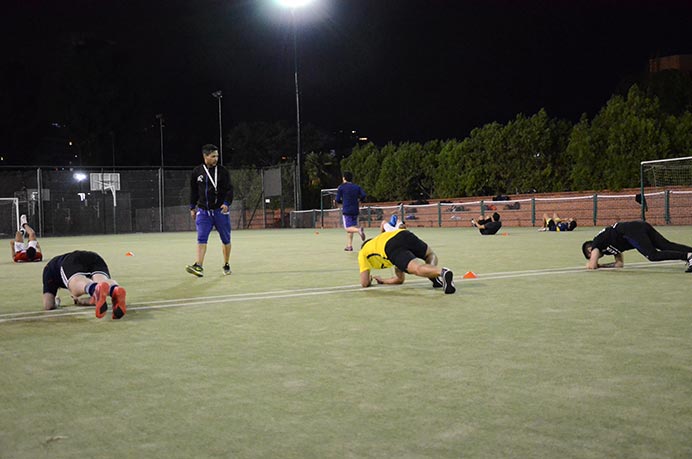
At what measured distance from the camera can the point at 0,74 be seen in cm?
5888

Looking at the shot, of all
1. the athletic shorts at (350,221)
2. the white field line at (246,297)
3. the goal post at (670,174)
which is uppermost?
the goal post at (670,174)

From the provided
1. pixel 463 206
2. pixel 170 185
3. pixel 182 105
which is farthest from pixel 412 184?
pixel 182 105

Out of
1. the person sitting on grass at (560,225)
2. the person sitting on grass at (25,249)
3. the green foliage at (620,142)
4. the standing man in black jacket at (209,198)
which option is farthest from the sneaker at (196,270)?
the green foliage at (620,142)

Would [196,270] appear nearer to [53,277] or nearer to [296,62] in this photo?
[53,277]

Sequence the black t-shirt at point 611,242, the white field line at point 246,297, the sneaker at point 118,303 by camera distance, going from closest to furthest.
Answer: the sneaker at point 118,303 < the white field line at point 246,297 < the black t-shirt at point 611,242

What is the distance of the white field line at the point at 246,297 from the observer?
6.14 m

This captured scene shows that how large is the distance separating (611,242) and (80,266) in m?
6.24

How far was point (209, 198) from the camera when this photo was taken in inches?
384

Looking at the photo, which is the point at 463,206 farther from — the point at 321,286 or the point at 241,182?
the point at 321,286

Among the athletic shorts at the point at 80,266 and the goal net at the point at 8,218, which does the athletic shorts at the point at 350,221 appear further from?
the goal net at the point at 8,218

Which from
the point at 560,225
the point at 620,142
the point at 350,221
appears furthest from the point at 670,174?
the point at 350,221

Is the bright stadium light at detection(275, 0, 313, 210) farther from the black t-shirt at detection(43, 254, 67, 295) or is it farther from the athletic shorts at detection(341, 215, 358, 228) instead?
the black t-shirt at detection(43, 254, 67, 295)

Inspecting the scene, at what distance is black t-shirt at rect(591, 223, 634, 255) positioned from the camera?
27.4 ft

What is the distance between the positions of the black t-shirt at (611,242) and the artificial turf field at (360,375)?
1.24 meters
